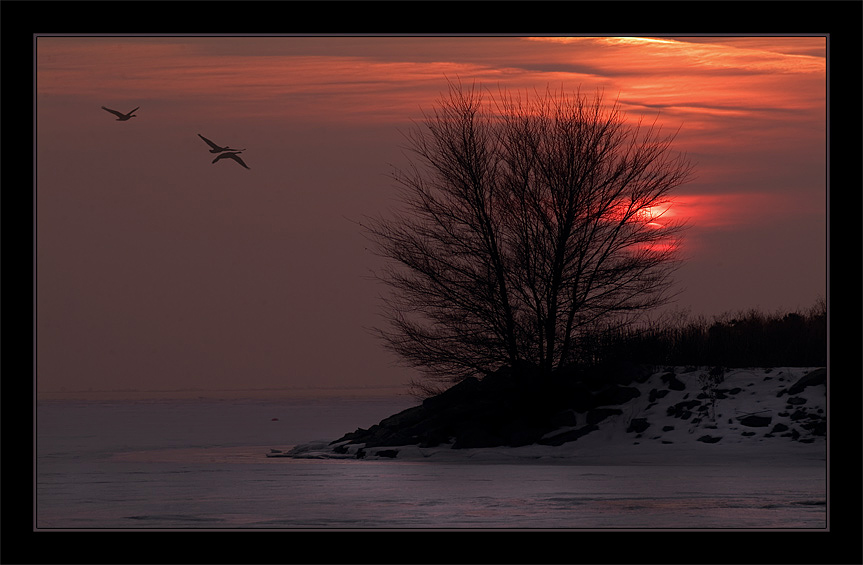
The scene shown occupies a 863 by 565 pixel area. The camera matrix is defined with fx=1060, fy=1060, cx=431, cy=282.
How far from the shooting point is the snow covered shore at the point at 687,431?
67.3 feet

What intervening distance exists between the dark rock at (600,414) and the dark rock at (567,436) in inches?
10.9

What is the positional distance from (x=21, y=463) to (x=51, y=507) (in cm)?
481

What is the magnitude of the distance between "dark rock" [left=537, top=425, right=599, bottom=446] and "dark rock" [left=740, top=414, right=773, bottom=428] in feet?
10.0

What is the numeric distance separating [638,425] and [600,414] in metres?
1.08

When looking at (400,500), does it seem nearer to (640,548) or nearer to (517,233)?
(640,548)

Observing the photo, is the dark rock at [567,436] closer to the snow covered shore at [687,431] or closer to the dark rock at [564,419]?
the snow covered shore at [687,431]

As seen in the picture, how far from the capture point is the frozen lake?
1227 cm

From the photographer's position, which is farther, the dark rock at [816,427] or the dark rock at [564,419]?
the dark rock at [564,419]

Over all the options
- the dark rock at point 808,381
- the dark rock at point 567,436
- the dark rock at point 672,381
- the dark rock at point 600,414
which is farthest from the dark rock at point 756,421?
the dark rock at point 567,436

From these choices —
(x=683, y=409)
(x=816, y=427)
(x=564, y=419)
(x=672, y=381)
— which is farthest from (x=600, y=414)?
(x=816, y=427)

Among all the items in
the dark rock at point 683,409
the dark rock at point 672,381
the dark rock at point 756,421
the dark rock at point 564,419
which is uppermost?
the dark rock at point 672,381

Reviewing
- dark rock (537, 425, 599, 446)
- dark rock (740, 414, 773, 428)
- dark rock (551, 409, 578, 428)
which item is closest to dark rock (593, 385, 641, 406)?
dark rock (551, 409, 578, 428)

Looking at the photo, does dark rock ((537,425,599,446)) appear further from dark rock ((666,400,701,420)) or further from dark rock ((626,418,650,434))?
dark rock ((666,400,701,420))

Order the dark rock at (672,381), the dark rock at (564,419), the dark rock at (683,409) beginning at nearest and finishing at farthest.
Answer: the dark rock at (683,409) → the dark rock at (564,419) → the dark rock at (672,381)
